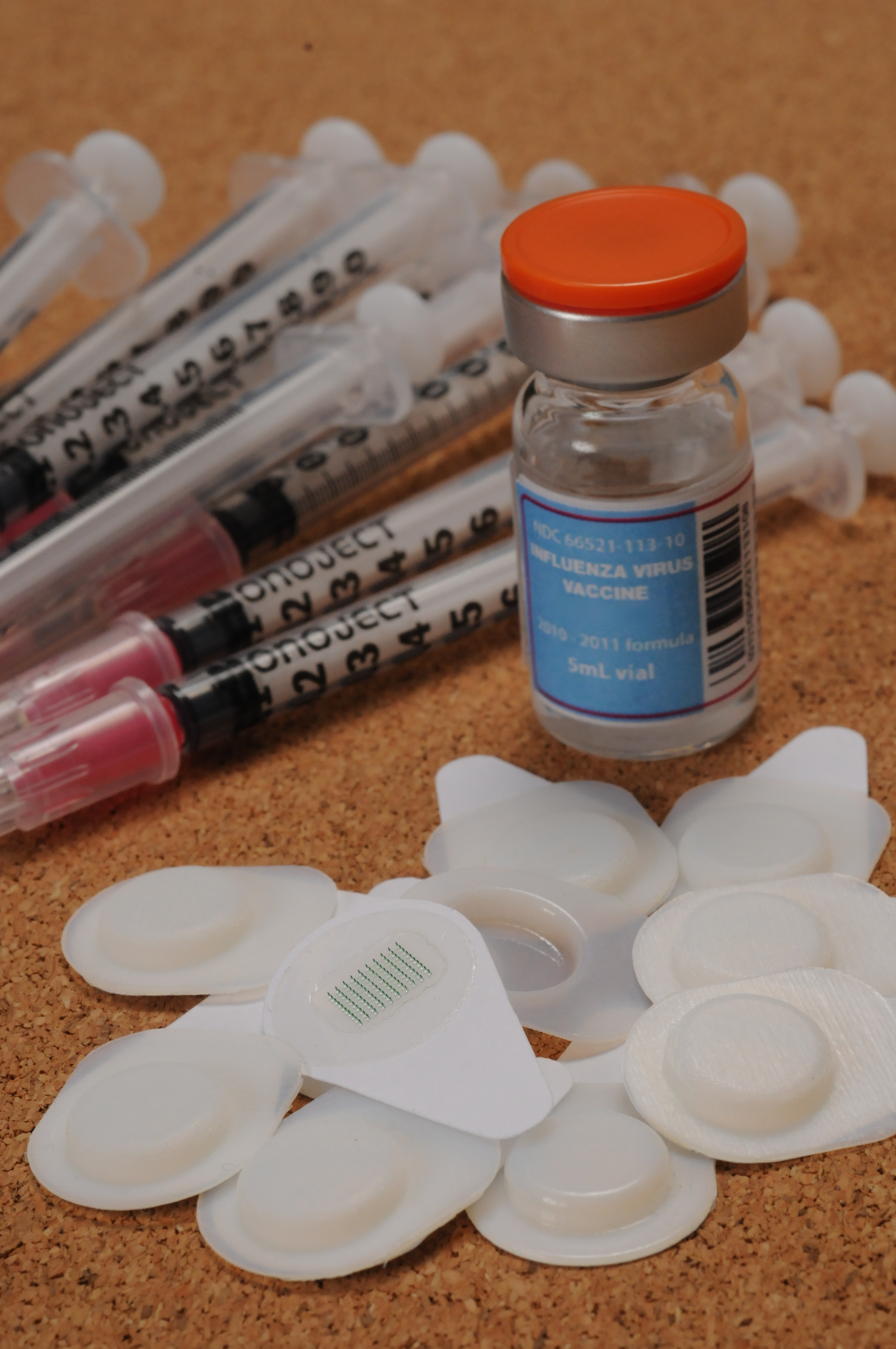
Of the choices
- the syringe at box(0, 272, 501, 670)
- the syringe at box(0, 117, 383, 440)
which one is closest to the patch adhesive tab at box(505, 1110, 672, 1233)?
the syringe at box(0, 272, 501, 670)

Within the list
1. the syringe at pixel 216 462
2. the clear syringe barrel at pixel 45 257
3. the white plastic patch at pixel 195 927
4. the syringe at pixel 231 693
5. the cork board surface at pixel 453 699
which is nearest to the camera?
the cork board surface at pixel 453 699

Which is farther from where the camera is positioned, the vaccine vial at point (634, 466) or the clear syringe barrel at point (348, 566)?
the clear syringe barrel at point (348, 566)

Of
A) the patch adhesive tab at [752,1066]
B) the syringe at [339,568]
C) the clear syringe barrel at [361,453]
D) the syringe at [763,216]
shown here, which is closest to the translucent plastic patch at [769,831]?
the patch adhesive tab at [752,1066]

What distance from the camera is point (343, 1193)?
1.95 feet

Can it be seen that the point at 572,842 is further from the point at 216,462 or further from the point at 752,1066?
the point at 216,462

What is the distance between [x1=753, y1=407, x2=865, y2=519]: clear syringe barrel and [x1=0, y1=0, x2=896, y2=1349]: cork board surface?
44 millimetres

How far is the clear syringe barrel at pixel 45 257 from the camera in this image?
1.10 meters

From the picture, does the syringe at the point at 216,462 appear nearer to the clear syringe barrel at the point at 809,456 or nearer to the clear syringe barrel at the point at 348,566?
the clear syringe barrel at the point at 348,566

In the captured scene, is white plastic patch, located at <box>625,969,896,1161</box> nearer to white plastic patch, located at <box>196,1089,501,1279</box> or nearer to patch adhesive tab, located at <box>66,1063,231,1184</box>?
white plastic patch, located at <box>196,1089,501,1279</box>

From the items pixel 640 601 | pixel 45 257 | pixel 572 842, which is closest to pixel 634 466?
pixel 640 601

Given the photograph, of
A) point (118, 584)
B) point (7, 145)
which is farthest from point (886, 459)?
point (7, 145)

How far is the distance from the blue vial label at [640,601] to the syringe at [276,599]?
18 cm

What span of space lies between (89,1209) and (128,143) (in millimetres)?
835

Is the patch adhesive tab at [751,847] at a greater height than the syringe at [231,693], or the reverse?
the syringe at [231,693]
